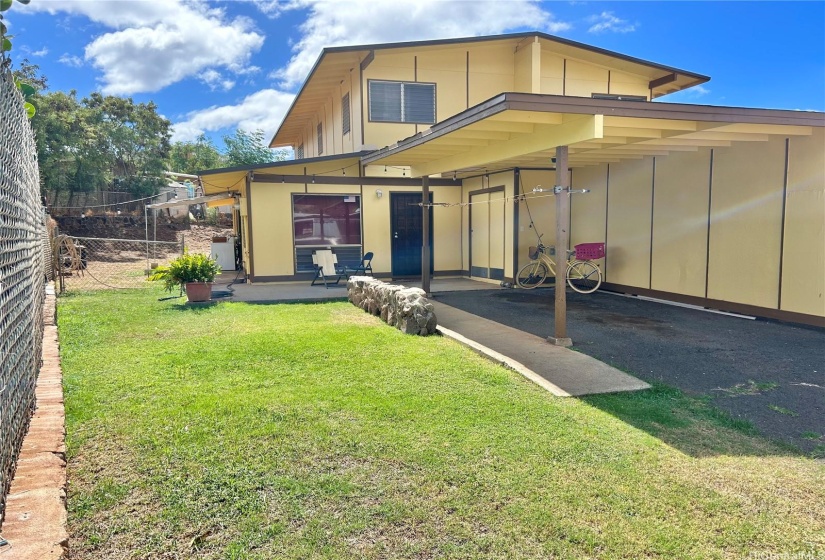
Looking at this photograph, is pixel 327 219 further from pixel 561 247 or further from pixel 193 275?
pixel 561 247

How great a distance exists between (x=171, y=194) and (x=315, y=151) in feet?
44.0

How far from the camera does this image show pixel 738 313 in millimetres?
7930

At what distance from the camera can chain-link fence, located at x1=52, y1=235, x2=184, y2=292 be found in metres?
11.7

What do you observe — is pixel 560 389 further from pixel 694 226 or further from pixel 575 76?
pixel 575 76

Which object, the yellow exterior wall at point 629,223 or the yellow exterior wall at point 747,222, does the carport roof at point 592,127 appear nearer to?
the yellow exterior wall at point 747,222

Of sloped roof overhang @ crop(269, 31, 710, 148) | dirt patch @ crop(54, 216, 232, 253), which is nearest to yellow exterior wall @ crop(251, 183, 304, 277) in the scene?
sloped roof overhang @ crop(269, 31, 710, 148)

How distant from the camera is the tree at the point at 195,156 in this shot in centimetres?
3516

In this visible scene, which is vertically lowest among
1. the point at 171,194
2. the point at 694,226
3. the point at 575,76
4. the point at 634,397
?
the point at 634,397

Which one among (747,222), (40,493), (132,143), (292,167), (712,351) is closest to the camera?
(40,493)

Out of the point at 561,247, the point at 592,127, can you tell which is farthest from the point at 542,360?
the point at 592,127

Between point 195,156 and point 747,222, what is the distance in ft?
114

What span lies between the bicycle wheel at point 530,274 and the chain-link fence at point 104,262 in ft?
26.9

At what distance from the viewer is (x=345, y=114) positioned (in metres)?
13.4

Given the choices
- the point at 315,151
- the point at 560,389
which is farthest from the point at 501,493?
the point at 315,151
